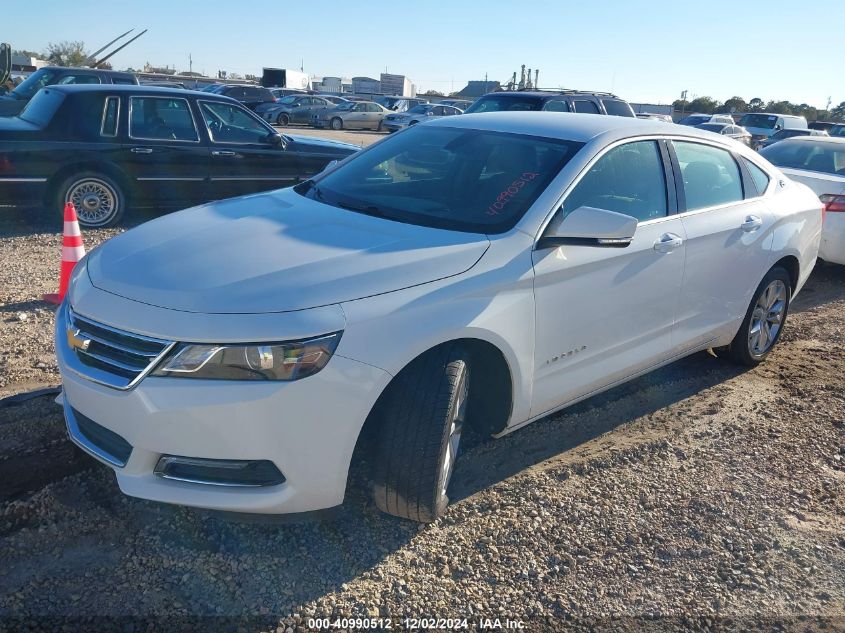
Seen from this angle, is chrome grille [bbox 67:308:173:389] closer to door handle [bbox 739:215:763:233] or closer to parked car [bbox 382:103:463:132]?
door handle [bbox 739:215:763:233]

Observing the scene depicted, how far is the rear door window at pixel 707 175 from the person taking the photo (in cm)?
439

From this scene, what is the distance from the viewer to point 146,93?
27.5 ft

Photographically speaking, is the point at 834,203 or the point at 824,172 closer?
the point at 834,203

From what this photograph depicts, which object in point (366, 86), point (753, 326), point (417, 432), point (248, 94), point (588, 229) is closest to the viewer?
point (417, 432)

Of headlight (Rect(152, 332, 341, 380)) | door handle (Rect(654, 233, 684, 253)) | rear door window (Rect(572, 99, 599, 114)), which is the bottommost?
headlight (Rect(152, 332, 341, 380))

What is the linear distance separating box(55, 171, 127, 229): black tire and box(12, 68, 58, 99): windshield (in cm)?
721

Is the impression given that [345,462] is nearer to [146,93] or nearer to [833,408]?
[833,408]

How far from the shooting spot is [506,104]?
11.9m

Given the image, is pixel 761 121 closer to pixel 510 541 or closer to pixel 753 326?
pixel 753 326

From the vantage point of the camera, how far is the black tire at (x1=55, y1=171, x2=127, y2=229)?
26.0 feet

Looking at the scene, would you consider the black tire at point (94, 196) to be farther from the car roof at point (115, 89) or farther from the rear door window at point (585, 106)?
the rear door window at point (585, 106)

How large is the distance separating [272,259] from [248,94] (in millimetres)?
32033

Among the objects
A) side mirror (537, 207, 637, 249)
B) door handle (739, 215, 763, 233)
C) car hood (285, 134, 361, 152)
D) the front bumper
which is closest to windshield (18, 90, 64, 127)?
car hood (285, 134, 361, 152)

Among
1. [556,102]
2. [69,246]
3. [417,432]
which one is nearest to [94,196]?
[69,246]
